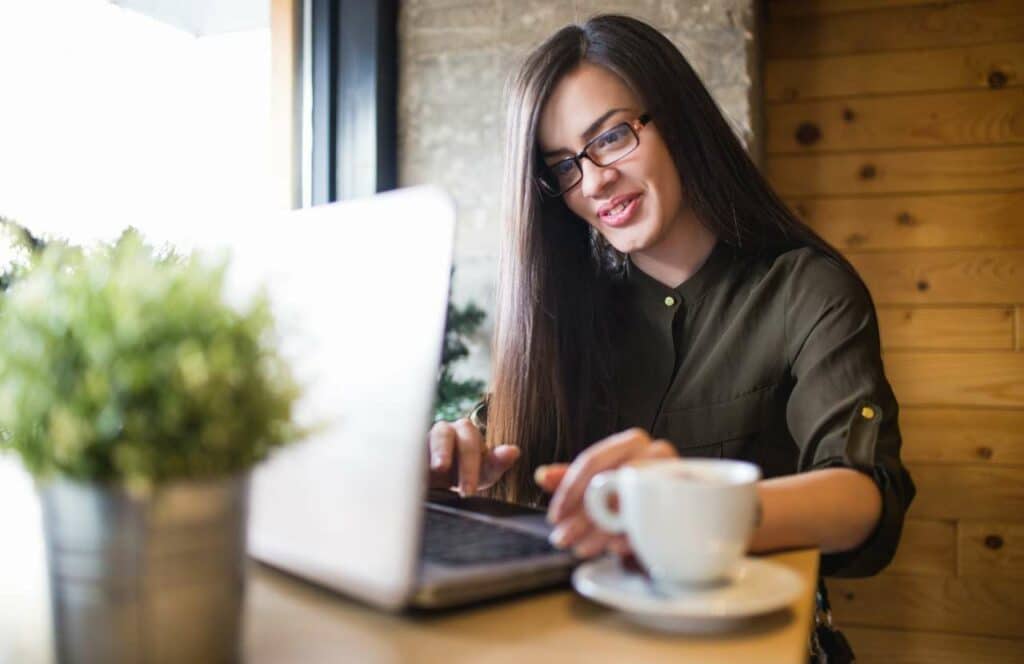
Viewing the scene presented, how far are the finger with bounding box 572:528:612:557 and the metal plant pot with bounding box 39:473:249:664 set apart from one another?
0.27 metres

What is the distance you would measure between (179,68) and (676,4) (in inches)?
45.2

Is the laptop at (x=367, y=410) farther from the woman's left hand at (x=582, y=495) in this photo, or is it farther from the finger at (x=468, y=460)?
the finger at (x=468, y=460)

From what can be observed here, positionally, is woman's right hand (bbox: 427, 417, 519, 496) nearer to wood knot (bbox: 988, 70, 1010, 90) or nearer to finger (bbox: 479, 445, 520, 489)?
finger (bbox: 479, 445, 520, 489)

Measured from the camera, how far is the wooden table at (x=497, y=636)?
54cm

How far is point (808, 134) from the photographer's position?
255 cm

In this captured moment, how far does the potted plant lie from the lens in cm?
46

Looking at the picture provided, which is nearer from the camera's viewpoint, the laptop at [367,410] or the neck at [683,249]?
the laptop at [367,410]

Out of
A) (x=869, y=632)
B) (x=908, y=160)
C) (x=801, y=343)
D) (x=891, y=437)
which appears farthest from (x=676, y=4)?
(x=869, y=632)

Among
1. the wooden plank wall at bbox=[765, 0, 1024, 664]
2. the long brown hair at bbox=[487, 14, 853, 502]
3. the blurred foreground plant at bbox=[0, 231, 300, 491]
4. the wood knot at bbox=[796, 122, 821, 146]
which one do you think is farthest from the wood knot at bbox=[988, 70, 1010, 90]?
the blurred foreground plant at bbox=[0, 231, 300, 491]

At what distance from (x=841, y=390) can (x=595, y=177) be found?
472 millimetres

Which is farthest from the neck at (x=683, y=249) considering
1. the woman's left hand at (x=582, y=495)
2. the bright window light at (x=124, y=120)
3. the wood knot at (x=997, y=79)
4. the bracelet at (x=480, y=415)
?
the wood knot at (x=997, y=79)

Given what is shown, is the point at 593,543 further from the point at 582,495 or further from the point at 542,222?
the point at 542,222

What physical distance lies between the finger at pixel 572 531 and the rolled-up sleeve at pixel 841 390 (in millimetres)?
351

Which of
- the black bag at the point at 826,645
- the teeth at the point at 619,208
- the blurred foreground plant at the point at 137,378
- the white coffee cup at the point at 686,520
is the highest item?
the teeth at the point at 619,208
